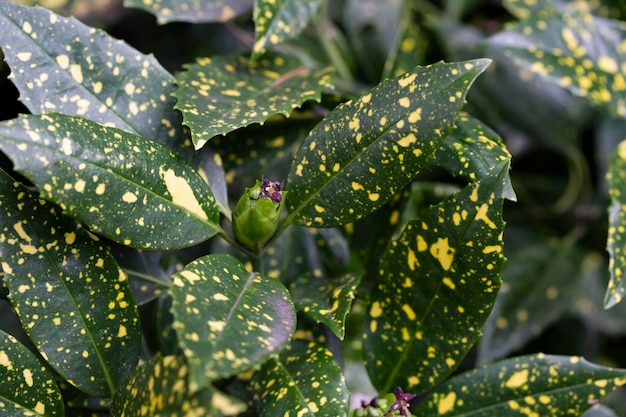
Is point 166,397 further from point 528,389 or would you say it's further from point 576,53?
point 576,53

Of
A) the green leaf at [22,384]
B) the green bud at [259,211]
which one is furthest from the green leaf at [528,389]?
the green leaf at [22,384]

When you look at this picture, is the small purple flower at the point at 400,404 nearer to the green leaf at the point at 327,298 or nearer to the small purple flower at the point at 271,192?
the green leaf at the point at 327,298

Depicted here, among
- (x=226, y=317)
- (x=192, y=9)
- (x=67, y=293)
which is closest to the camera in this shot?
(x=226, y=317)

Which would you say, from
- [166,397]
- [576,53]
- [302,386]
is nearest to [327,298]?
[302,386]

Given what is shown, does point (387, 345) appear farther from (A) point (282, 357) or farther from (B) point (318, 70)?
(B) point (318, 70)

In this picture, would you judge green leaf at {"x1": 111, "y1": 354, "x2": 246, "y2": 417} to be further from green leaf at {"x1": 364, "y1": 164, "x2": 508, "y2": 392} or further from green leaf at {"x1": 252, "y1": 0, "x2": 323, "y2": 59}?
green leaf at {"x1": 252, "y1": 0, "x2": 323, "y2": 59}

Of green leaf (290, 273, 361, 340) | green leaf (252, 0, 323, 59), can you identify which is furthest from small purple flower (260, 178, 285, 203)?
green leaf (252, 0, 323, 59)
